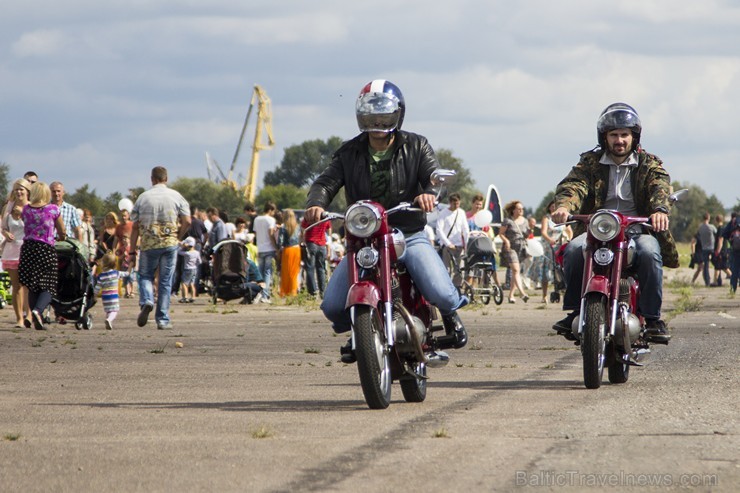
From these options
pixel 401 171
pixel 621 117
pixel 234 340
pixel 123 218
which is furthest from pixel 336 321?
pixel 123 218

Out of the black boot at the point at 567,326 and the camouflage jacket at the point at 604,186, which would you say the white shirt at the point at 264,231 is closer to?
the camouflage jacket at the point at 604,186

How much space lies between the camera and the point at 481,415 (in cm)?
801

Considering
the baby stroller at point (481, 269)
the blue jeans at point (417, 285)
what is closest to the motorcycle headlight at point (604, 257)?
the blue jeans at point (417, 285)

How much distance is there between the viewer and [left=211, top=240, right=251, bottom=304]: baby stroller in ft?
84.8

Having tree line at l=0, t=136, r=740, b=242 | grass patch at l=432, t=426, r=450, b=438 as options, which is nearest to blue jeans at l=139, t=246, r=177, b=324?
grass patch at l=432, t=426, r=450, b=438

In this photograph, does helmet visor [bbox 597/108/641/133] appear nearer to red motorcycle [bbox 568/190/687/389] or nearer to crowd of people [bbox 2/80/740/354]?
crowd of people [bbox 2/80/740/354]

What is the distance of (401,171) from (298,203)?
Result: 5956 inches

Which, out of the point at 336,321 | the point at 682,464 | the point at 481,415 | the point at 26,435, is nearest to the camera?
the point at 682,464

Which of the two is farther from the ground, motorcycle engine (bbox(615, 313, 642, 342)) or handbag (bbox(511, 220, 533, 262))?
handbag (bbox(511, 220, 533, 262))

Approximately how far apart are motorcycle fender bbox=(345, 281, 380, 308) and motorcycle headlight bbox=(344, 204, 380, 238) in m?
0.31

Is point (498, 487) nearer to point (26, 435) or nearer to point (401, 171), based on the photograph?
point (26, 435)

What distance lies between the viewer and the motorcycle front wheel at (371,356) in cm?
815

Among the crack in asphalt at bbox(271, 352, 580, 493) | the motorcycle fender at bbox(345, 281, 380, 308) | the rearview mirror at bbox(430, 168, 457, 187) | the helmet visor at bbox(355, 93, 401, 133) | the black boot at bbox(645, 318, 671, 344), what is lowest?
the crack in asphalt at bbox(271, 352, 580, 493)

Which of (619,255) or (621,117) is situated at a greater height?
(621,117)
